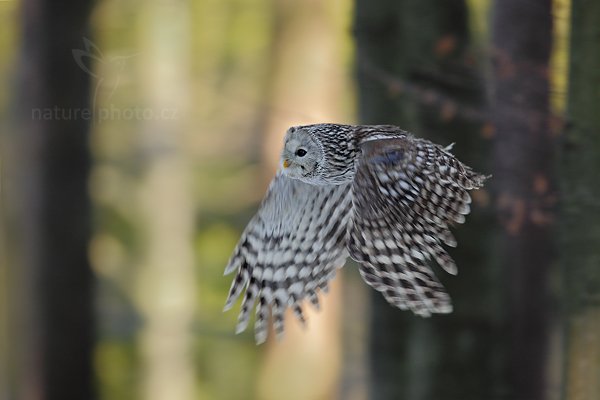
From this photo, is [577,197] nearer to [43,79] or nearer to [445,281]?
[445,281]

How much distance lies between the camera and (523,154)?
194 centimetres

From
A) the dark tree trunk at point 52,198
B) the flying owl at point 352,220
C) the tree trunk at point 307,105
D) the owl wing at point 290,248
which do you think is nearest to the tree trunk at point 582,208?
the flying owl at point 352,220

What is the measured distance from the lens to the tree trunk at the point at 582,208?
172cm

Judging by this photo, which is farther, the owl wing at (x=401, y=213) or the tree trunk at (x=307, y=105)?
the tree trunk at (x=307, y=105)

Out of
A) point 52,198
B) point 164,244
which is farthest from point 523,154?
point 164,244

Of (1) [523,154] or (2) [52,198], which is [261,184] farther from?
(1) [523,154]

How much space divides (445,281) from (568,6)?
0.74 m

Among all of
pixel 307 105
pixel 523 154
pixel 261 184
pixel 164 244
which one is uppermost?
pixel 307 105

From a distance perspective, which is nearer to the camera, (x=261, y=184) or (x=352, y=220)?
(x=352, y=220)

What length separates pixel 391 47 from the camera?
1.96 m

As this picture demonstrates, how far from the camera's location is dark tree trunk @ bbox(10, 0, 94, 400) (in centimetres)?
255

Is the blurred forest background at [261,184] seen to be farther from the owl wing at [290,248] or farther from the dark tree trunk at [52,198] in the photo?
the owl wing at [290,248]

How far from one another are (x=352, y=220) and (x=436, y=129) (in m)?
0.75

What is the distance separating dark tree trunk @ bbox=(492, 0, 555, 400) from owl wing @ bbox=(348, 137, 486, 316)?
67cm
